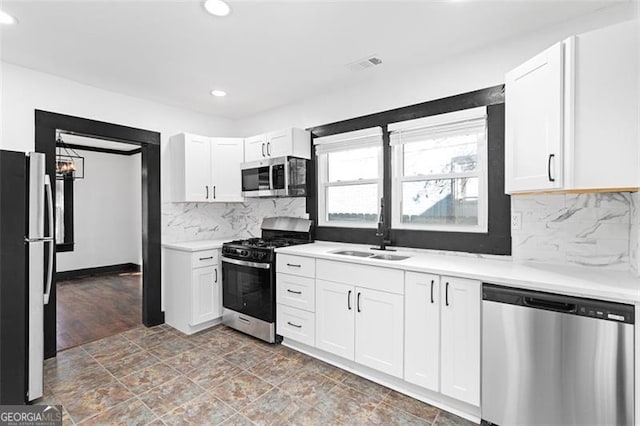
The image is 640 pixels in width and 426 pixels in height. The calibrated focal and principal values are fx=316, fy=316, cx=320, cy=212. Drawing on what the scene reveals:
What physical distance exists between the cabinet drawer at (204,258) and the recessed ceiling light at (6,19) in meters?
2.27

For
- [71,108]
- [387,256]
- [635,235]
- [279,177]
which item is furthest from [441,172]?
[71,108]

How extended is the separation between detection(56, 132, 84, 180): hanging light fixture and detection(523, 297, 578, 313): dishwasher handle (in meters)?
6.63

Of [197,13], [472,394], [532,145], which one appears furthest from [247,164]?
[472,394]

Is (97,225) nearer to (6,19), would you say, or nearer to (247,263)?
(247,263)

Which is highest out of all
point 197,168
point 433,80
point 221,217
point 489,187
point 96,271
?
point 433,80

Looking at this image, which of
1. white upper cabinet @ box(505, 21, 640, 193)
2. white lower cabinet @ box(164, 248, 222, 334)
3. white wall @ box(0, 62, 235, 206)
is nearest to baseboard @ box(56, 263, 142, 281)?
white lower cabinet @ box(164, 248, 222, 334)

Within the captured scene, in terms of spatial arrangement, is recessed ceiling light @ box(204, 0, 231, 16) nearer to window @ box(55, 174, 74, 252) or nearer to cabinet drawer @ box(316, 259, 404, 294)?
cabinet drawer @ box(316, 259, 404, 294)

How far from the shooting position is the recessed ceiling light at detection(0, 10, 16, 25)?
203cm

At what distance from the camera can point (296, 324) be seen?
2951 mm

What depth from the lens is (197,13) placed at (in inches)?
80.0

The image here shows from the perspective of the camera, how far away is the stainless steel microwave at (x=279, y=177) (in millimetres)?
3455

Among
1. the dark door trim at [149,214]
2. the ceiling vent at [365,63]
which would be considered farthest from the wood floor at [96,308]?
the ceiling vent at [365,63]

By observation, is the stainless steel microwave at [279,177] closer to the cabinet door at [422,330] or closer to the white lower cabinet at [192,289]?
the white lower cabinet at [192,289]

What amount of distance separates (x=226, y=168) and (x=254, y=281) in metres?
1.53
